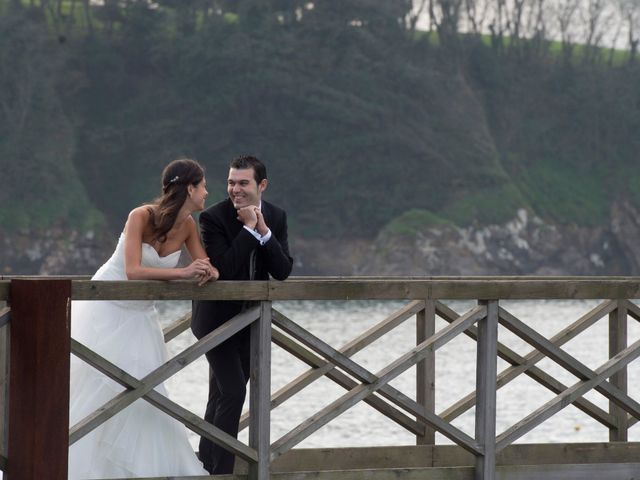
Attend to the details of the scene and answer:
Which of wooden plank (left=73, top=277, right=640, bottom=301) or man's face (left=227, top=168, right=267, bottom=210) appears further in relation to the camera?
man's face (left=227, top=168, right=267, bottom=210)

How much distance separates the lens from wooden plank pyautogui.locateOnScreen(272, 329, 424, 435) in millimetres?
8820

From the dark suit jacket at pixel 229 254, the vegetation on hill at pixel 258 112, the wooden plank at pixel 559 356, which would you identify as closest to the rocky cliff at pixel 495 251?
the vegetation on hill at pixel 258 112

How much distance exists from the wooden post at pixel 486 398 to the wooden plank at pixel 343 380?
1.18m

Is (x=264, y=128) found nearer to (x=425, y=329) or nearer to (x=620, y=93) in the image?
(x=620, y=93)

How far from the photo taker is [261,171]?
7.43 meters

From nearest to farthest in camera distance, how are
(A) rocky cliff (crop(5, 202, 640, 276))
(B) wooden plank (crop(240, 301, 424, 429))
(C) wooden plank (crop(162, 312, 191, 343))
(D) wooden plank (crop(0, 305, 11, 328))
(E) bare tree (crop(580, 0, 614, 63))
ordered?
(D) wooden plank (crop(0, 305, 11, 328))
(B) wooden plank (crop(240, 301, 424, 429))
(C) wooden plank (crop(162, 312, 191, 343))
(A) rocky cliff (crop(5, 202, 640, 276))
(E) bare tree (crop(580, 0, 614, 63))

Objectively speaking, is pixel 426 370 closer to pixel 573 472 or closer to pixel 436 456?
pixel 436 456

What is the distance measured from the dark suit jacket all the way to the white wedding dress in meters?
0.32

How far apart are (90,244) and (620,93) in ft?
119

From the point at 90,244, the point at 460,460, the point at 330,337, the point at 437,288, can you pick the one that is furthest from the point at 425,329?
the point at 90,244

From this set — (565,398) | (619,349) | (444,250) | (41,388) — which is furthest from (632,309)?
(444,250)

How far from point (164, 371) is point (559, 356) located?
222cm

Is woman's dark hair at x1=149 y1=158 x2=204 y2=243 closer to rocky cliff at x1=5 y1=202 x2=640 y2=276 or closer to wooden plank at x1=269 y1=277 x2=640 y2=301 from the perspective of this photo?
wooden plank at x1=269 y1=277 x2=640 y2=301

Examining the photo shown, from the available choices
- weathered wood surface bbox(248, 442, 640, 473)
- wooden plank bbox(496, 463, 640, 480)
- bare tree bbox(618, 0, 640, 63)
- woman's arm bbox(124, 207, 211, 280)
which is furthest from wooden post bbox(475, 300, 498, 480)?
bare tree bbox(618, 0, 640, 63)
